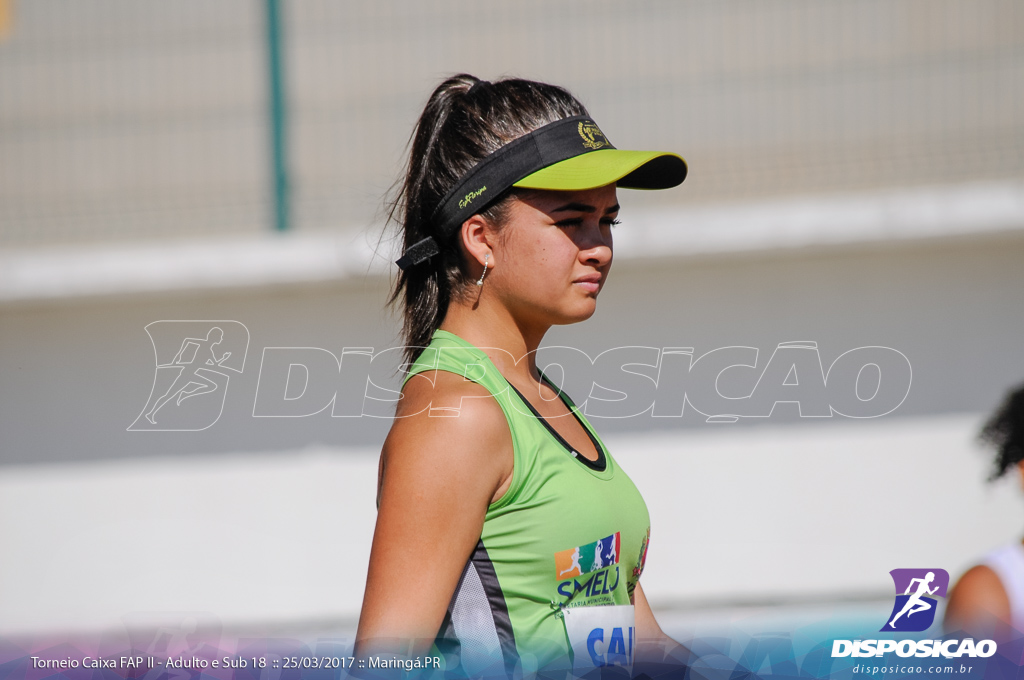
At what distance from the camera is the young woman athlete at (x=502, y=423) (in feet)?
4.23

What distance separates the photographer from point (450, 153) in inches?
64.0

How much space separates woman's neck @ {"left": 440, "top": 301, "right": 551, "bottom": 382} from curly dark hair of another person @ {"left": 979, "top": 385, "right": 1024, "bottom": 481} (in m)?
1.59

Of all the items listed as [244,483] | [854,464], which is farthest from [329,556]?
[854,464]

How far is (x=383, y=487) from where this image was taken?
1338 millimetres

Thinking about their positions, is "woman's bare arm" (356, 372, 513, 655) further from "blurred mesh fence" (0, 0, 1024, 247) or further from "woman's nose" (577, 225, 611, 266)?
"blurred mesh fence" (0, 0, 1024, 247)

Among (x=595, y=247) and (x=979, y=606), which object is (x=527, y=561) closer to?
(x=595, y=247)

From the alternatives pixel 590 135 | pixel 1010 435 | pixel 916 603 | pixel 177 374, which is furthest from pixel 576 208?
pixel 177 374

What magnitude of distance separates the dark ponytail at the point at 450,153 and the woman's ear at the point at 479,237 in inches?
0.7

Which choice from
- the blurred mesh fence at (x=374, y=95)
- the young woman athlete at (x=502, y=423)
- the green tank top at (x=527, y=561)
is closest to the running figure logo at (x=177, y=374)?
the blurred mesh fence at (x=374, y=95)

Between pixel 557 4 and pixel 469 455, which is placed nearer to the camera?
pixel 469 455

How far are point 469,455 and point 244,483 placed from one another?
11.1ft

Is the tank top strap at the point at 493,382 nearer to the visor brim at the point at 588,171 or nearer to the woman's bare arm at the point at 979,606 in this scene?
the visor brim at the point at 588,171

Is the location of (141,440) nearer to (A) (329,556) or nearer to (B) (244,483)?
(B) (244,483)

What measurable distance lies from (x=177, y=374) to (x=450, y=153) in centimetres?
278
